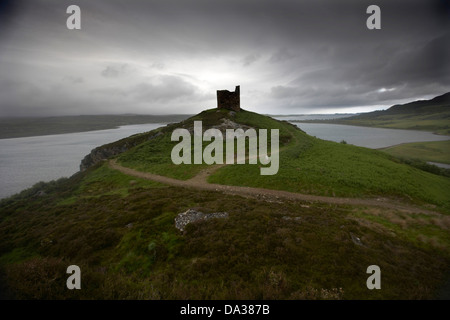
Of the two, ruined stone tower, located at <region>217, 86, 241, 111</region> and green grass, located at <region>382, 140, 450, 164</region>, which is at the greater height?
ruined stone tower, located at <region>217, 86, 241, 111</region>

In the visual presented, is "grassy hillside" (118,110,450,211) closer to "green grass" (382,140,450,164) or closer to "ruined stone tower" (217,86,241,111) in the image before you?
"ruined stone tower" (217,86,241,111)

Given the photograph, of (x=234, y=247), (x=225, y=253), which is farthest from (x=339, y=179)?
(x=225, y=253)

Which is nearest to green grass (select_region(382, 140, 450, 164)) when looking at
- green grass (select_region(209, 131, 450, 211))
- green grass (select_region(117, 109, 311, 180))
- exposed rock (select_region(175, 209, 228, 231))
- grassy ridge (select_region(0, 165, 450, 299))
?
green grass (select_region(209, 131, 450, 211))

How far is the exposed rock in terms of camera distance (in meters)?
11.6

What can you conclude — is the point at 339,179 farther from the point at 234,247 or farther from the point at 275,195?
the point at 234,247

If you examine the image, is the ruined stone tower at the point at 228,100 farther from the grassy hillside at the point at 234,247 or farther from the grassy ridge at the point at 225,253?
the grassy ridge at the point at 225,253

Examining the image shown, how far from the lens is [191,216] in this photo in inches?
483

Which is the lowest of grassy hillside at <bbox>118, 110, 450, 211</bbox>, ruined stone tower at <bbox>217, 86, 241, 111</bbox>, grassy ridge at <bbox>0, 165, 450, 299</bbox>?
grassy ridge at <bbox>0, 165, 450, 299</bbox>

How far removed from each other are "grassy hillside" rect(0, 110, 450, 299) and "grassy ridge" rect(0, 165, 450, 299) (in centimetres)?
5

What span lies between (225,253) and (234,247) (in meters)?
0.57

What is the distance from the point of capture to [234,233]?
10.0 metres
